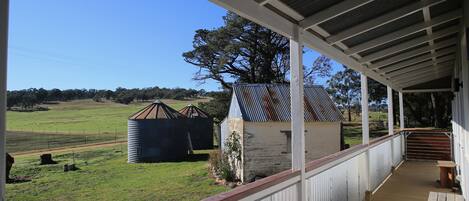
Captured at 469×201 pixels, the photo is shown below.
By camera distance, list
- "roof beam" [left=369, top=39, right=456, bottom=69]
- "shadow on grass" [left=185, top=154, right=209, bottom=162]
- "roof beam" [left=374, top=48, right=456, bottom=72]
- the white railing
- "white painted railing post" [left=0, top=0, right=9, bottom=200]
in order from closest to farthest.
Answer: "white painted railing post" [left=0, top=0, right=9, bottom=200] → the white railing → "roof beam" [left=369, top=39, right=456, bottom=69] → "roof beam" [left=374, top=48, right=456, bottom=72] → "shadow on grass" [left=185, top=154, right=209, bottom=162]

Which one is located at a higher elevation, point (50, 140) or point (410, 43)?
point (410, 43)

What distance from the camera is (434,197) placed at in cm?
611

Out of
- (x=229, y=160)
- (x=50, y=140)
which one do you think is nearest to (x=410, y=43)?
(x=229, y=160)

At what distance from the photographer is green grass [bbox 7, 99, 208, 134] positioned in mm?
49406

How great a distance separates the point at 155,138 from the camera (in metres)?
24.2

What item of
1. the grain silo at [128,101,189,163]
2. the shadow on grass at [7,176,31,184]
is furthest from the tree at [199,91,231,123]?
the shadow on grass at [7,176,31,184]

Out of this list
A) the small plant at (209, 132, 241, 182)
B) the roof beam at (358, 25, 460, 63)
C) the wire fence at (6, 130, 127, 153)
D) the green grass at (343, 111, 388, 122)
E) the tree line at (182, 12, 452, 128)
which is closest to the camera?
the roof beam at (358, 25, 460, 63)

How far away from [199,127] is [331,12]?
25.3 metres

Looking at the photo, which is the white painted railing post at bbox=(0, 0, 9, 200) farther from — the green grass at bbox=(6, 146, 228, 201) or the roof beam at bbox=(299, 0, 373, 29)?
the green grass at bbox=(6, 146, 228, 201)

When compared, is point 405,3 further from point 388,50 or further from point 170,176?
point 170,176

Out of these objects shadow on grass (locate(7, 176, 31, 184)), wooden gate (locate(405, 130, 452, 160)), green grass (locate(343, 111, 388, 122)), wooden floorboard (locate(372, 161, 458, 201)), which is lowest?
shadow on grass (locate(7, 176, 31, 184))

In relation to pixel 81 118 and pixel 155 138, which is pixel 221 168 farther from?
pixel 81 118

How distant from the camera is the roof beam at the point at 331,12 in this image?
3.03 meters

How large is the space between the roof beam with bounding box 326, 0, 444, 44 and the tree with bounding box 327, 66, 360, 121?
38.5m
